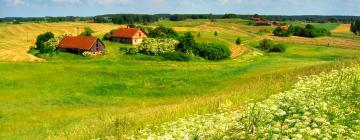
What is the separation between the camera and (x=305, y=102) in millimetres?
11859

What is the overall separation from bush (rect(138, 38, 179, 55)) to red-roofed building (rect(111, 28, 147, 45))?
40.9 ft

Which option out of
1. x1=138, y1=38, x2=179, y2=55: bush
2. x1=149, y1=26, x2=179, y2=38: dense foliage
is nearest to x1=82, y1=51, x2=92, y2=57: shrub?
x1=138, y1=38, x2=179, y2=55: bush

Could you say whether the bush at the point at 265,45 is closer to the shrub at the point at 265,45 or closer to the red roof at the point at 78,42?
the shrub at the point at 265,45

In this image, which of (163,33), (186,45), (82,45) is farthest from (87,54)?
(163,33)

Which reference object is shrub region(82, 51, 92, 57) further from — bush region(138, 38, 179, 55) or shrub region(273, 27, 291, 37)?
shrub region(273, 27, 291, 37)

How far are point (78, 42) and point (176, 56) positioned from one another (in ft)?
84.6

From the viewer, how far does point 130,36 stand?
111 meters

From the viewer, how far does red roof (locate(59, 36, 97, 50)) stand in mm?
99312

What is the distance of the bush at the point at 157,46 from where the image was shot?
96.2m

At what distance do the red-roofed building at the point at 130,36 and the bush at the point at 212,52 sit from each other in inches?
810

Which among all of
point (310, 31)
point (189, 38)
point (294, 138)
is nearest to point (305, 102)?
point (294, 138)

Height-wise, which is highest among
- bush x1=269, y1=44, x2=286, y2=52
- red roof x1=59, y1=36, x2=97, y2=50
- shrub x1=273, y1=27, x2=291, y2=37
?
shrub x1=273, y1=27, x2=291, y2=37

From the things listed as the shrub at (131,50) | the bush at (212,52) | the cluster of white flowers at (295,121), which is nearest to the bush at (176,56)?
the bush at (212,52)

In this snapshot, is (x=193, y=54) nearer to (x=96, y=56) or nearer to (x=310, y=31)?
(x=96, y=56)
